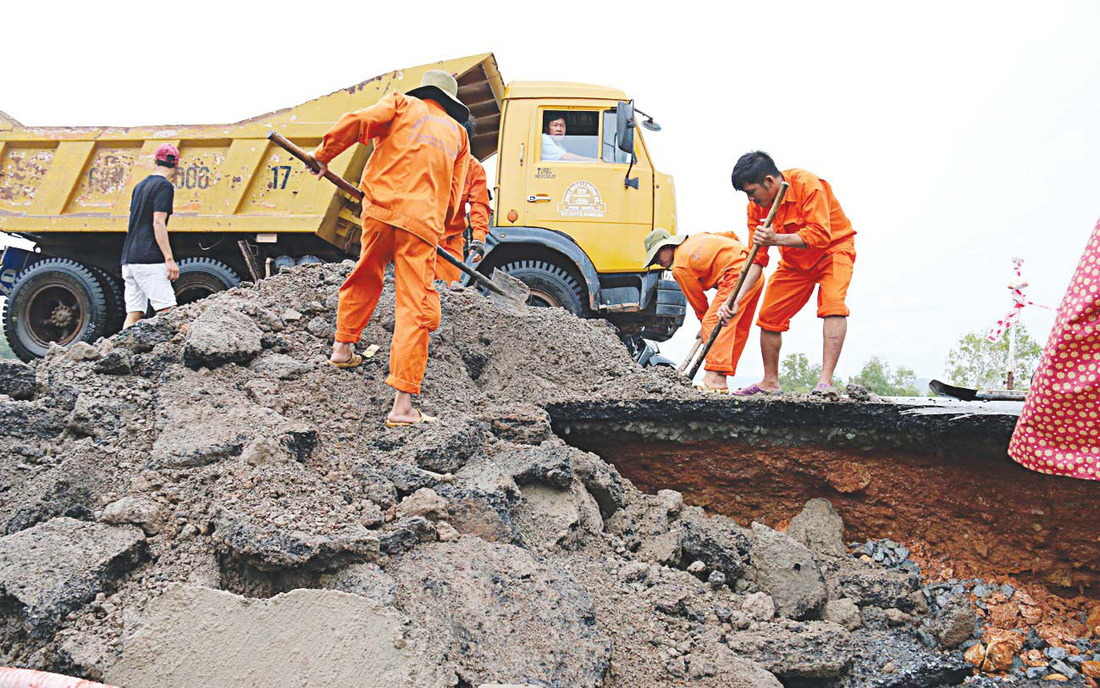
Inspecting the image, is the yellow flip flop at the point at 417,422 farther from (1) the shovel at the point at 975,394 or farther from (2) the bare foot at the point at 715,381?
(1) the shovel at the point at 975,394

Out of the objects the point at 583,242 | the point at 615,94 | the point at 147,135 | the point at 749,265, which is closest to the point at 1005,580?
the point at 749,265

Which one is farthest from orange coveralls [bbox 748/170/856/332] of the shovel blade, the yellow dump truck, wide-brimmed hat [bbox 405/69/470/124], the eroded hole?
wide-brimmed hat [bbox 405/69/470/124]

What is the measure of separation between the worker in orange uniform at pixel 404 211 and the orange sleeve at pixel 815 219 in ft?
7.20

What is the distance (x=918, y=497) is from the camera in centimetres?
362

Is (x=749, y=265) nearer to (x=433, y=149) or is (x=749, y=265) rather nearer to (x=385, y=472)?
(x=433, y=149)

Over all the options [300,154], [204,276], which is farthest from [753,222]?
[204,276]

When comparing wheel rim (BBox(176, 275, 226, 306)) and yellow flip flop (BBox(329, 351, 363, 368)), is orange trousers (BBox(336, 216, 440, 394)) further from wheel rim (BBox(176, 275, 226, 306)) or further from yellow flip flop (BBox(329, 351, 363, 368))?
wheel rim (BBox(176, 275, 226, 306))

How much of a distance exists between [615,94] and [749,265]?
2.61 meters

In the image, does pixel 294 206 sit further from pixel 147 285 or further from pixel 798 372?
pixel 798 372

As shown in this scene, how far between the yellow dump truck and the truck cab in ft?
0.04

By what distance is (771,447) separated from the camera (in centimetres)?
381

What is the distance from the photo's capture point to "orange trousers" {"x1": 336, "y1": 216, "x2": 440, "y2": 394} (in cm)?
316

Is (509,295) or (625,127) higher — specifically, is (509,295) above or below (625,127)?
below

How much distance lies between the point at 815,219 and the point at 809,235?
0.11 metres
